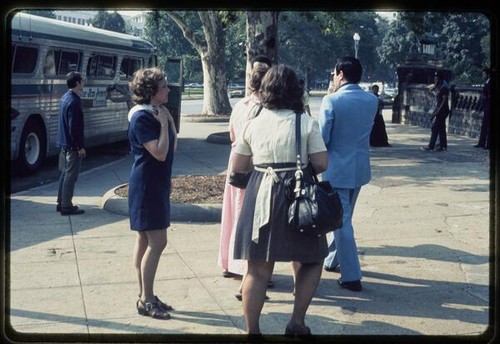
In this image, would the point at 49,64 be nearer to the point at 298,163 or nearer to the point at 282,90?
the point at 282,90

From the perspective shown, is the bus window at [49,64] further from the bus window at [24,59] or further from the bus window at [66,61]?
the bus window at [24,59]

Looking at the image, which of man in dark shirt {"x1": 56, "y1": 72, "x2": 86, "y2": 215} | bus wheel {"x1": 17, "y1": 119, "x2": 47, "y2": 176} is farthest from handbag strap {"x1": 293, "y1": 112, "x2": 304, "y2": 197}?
bus wheel {"x1": 17, "y1": 119, "x2": 47, "y2": 176}

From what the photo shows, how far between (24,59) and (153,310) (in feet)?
28.3

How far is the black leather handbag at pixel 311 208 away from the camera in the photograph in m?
4.18

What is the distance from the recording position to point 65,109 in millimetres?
8672

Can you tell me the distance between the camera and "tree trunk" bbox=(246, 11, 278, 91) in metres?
11.7

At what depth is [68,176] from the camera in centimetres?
876

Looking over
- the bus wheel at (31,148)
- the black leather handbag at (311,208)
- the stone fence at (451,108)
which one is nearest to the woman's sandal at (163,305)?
the black leather handbag at (311,208)

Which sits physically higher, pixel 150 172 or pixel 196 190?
pixel 150 172

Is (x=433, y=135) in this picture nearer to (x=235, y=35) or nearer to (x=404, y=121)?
(x=404, y=121)

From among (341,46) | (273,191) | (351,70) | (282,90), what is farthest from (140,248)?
(341,46)

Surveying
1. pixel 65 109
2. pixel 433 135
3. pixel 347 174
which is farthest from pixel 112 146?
pixel 347 174

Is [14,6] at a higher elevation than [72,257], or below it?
higher

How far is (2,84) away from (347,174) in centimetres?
287
